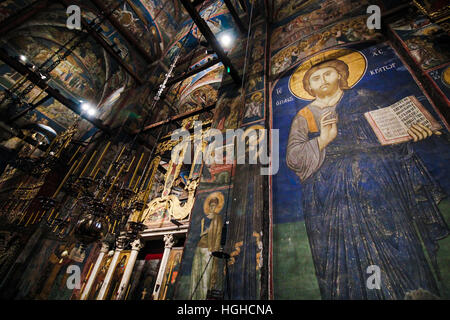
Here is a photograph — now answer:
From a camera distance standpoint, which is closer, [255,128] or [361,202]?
[361,202]

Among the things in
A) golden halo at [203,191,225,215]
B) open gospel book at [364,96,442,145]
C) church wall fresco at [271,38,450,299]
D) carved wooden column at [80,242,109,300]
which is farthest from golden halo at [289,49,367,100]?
carved wooden column at [80,242,109,300]

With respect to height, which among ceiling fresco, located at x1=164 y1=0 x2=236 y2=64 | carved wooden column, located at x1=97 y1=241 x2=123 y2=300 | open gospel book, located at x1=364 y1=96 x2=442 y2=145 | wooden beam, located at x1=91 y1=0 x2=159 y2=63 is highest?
ceiling fresco, located at x1=164 y1=0 x2=236 y2=64

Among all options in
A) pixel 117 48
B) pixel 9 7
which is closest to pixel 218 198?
pixel 117 48

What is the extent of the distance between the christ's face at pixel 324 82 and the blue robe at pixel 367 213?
0.67 meters

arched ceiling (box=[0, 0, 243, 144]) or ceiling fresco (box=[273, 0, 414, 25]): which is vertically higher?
arched ceiling (box=[0, 0, 243, 144])

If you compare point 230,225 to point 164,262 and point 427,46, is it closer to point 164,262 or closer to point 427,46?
point 164,262

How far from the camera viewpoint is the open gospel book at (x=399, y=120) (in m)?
2.78

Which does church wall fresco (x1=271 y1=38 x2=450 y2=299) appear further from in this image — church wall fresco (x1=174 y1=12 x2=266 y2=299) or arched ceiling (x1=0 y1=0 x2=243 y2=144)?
arched ceiling (x1=0 y1=0 x2=243 y2=144)

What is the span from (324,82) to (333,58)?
702 millimetres

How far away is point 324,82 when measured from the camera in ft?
13.1

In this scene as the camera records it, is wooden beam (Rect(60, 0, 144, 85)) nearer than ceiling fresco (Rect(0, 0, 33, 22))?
No

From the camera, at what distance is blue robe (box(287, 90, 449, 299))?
2092 mm
